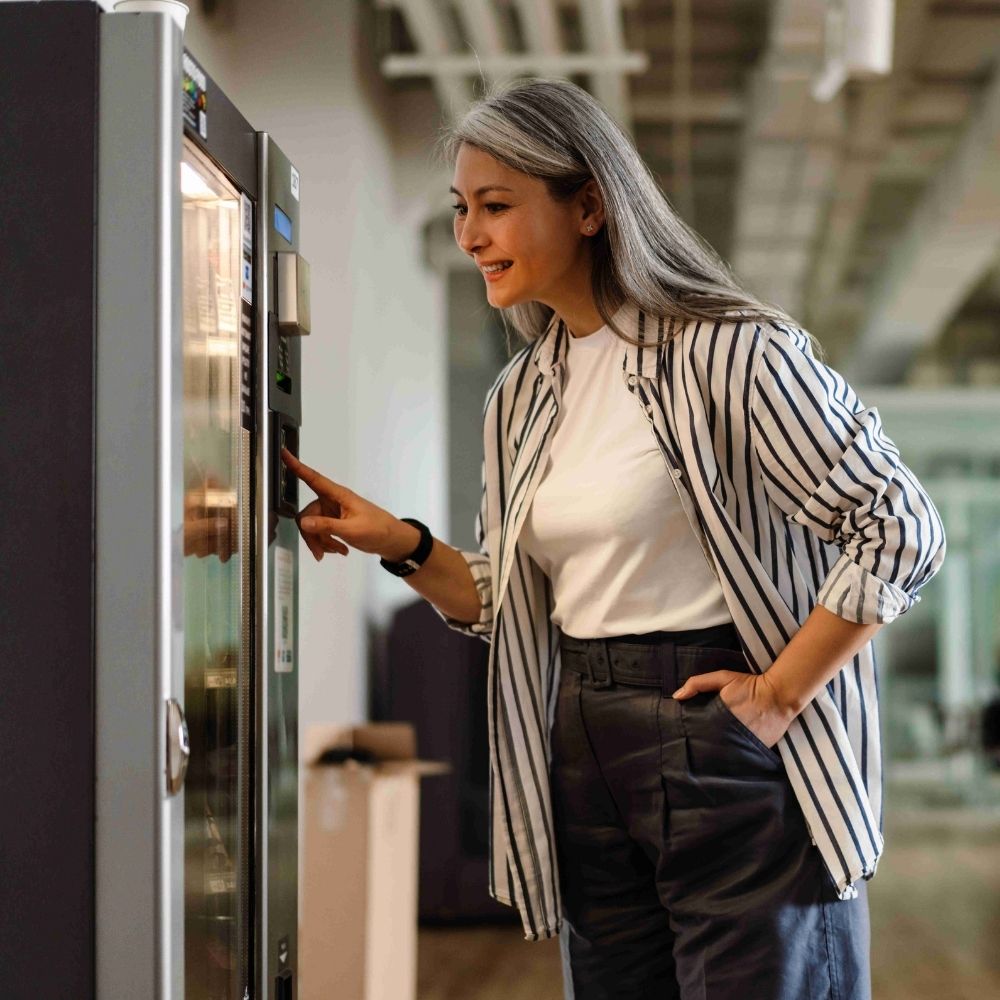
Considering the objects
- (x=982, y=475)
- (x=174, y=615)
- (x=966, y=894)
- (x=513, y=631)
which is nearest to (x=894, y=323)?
(x=982, y=475)

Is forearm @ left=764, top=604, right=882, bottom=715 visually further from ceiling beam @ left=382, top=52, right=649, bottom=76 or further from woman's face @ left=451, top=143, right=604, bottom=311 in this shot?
ceiling beam @ left=382, top=52, right=649, bottom=76

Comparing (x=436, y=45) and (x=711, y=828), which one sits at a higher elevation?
(x=436, y=45)

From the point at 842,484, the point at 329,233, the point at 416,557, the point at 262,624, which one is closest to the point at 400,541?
the point at 416,557

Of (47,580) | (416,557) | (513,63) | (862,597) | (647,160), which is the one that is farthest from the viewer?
(647,160)

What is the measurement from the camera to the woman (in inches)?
58.8

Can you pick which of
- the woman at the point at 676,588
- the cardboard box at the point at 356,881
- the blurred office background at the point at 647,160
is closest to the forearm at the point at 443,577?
the woman at the point at 676,588

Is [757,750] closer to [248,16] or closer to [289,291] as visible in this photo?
[289,291]

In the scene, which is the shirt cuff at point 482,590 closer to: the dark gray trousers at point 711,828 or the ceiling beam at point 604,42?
the dark gray trousers at point 711,828

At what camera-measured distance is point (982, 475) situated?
11.4 m

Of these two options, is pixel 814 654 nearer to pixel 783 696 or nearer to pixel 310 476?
pixel 783 696

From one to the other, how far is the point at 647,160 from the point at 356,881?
4201 millimetres

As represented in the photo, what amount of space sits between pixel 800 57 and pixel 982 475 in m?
7.24

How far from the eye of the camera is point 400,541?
1.78m

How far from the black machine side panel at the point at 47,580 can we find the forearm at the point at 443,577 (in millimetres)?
629
